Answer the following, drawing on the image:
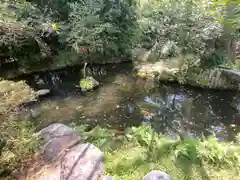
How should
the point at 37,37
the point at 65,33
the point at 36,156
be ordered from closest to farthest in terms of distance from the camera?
the point at 36,156 < the point at 37,37 < the point at 65,33

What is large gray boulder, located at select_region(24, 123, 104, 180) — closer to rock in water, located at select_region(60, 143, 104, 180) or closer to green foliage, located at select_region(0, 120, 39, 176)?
rock in water, located at select_region(60, 143, 104, 180)

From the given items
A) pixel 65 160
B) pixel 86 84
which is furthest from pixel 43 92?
pixel 65 160

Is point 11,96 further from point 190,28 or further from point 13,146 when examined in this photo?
point 190,28

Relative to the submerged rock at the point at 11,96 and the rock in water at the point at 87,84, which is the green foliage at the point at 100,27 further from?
the submerged rock at the point at 11,96

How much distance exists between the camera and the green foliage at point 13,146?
241 cm

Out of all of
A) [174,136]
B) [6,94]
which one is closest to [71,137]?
[6,94]

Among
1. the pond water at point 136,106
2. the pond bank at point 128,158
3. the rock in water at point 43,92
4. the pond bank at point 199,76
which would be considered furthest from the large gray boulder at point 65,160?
the pond bank at point 199,76

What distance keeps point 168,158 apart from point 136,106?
280 cm

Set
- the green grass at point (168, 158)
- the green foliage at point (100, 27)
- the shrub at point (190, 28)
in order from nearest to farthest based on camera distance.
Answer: the green grass at point (168, 158) → the shrub at point (190, 28) → the green foliage at point (100, 27)

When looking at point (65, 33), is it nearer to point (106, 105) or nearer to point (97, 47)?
point (97, 47)

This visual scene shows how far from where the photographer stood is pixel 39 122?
478 centimetres

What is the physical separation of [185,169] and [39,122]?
13.0 feet

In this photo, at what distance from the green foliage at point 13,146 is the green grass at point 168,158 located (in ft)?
3.93

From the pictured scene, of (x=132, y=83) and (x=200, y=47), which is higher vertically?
(x=200, y=47)
